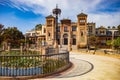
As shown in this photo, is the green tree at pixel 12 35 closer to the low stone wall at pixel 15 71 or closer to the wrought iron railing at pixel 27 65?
the wrought iron railing at pixel 27 65

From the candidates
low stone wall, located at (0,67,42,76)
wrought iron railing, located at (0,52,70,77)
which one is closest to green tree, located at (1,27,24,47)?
wrought iron railing, located at (0,52,70,77)

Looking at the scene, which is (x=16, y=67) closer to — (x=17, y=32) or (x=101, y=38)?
(x=17, y=32)

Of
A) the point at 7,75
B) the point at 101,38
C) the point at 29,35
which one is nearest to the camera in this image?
the point at 7,75

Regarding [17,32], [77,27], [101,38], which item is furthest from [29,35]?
[101,38]

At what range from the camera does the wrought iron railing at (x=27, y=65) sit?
10430 mm

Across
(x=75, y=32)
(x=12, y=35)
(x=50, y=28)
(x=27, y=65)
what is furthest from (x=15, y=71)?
(x=50, y=28)

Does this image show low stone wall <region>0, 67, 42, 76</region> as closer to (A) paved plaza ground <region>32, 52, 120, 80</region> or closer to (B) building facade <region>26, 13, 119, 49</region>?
(A) paved plaza ground <region>32, 52, 120, 80</region>

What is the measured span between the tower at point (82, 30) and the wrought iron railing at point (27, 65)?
4064cm

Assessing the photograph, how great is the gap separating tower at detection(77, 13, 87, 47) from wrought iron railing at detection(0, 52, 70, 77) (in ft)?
133

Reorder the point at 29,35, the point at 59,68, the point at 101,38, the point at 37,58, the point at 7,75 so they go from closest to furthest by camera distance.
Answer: the point at 7,75, the point at 37,58, the point at 59,68, the point at 101,38, the point at 29,35

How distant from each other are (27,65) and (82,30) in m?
43.1

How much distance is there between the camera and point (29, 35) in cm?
7200

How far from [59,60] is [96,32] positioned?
49450mm

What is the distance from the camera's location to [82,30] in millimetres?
52969
